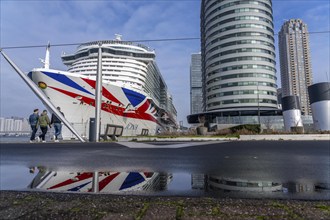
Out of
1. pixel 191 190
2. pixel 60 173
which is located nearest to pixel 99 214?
A: pixel 191 190

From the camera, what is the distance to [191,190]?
2.93m

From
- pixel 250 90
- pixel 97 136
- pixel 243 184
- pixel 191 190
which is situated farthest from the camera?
pixel 250 90

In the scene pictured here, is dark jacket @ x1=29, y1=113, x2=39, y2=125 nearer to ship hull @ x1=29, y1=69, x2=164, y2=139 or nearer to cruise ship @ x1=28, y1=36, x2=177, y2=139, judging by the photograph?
cruise ship @ x1=28, y1=36, x2=177, y2=139

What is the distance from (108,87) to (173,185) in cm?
2513

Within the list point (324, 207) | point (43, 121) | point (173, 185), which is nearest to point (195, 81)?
point (43, 121)

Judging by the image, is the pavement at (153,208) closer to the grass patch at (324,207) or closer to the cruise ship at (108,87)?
the grass patch at (324,207)

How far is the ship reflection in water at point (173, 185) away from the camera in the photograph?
277cm

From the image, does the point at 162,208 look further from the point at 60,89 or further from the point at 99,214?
the point at 60,89

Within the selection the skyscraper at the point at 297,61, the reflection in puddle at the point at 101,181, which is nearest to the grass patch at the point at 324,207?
the reflection in puddle at the point at 101,181

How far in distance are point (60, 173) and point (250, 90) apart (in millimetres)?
76530

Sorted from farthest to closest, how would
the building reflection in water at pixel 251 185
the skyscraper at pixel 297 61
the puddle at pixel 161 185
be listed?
the skyscraper at pixel 297 61 < the building reflection in water at pixel 251 185 < the puddle at pixel 161 185

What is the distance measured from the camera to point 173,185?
3.22 metres

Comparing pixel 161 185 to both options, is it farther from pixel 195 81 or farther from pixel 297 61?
pixel 195 81

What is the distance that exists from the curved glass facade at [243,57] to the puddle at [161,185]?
73.6 meters
